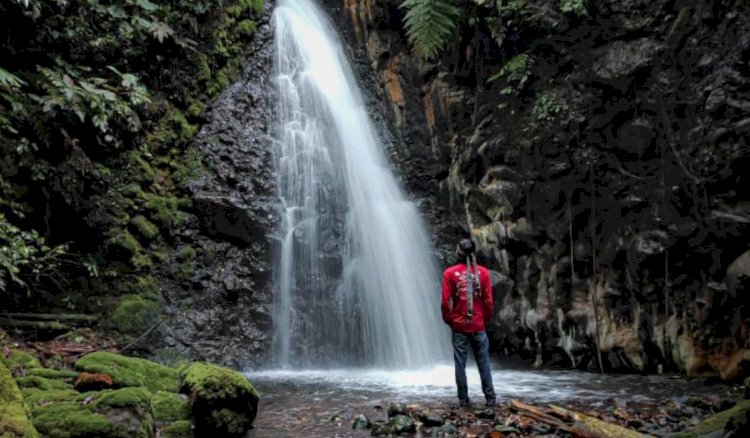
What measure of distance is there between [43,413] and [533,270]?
23.4ft

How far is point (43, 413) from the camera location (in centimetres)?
395

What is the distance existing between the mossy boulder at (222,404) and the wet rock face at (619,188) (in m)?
5.35

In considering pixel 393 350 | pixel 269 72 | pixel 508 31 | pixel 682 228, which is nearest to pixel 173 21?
pixel 269 72

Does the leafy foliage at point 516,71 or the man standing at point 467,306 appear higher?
the leafy foliage at point 516,71

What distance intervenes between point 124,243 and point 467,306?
5.88m

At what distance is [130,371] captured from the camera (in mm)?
5477

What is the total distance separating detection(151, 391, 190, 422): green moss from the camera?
4906mm

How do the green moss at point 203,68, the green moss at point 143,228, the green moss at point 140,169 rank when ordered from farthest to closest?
the green moss at point 203,68 < the green moss at point 140,169 < the green moss at point 143,228

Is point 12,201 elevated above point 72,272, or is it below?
above

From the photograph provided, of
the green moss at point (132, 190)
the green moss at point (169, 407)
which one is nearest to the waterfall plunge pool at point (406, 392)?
the green moss at point (169, 407)

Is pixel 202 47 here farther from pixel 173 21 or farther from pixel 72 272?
→ pixel 72 272

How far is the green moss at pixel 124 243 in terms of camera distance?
28.7ft

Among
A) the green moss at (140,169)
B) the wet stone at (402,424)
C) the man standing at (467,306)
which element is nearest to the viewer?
the wet stone at (402,424)

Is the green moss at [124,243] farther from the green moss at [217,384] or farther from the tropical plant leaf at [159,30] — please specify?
the green moss at [217,384]
